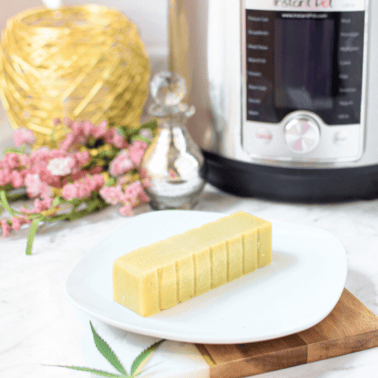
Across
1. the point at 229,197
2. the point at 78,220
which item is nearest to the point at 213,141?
the point at 229,197

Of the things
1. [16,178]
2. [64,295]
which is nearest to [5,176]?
[16,178]

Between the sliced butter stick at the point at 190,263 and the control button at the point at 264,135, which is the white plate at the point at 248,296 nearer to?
the sliced butter stick at the point at 190,263

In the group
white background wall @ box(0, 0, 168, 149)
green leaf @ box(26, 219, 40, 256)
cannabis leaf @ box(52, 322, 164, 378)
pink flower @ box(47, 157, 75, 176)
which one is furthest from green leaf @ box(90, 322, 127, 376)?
white background wall @ box(0, 0, 168, 149)

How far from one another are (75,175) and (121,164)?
66mm

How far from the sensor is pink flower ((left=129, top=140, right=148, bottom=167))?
0.78m

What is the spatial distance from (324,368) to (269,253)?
14cm

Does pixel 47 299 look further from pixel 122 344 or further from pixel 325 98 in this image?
pixel 325 98

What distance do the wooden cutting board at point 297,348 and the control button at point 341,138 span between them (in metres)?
0.27

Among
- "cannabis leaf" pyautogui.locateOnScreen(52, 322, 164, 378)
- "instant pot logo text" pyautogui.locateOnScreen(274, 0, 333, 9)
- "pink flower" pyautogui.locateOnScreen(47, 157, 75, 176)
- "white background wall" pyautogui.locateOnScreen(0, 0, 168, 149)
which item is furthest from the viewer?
"white background wall" pyautogui.locateOnScreen(0, 0, 168, 149)

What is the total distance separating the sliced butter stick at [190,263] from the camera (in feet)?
1.53

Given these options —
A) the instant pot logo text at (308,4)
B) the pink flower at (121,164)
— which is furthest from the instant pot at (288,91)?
the pink flower at (121,164)

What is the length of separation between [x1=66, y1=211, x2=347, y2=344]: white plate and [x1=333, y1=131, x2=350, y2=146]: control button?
0.14m

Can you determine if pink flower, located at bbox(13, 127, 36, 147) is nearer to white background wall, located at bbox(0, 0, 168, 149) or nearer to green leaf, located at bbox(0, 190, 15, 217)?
green leaf, located at bbox(0, 190, 15, 217)

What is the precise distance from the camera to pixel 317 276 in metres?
0.53
